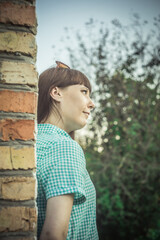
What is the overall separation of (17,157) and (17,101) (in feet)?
0.66

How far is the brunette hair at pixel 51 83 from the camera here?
5.05 feet

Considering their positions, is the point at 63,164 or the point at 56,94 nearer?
the point at 63,164

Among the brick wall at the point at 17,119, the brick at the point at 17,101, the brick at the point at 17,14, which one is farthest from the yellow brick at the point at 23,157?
the brick at the point at 17,14

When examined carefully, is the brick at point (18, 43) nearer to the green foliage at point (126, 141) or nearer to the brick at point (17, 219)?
the brick at point (17, 219)

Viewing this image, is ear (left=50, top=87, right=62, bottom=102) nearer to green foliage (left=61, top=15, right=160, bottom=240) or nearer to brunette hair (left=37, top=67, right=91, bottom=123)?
brunette hair (left=37, top=67, right=91, bottom=123)

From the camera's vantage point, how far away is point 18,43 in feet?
2.73

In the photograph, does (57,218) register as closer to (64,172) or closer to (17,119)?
(64,172)

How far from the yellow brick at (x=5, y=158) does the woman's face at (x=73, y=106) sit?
73 centimetres

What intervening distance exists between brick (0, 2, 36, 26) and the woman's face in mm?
706

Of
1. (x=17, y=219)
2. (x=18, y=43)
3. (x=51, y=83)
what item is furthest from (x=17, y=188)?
(x=51, y=83)

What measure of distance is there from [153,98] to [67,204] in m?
4.22

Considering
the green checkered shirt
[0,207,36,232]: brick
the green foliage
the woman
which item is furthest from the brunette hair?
the green foliage

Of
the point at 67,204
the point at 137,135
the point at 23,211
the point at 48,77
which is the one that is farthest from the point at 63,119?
the point at 137,135

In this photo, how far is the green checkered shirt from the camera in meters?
0.98
